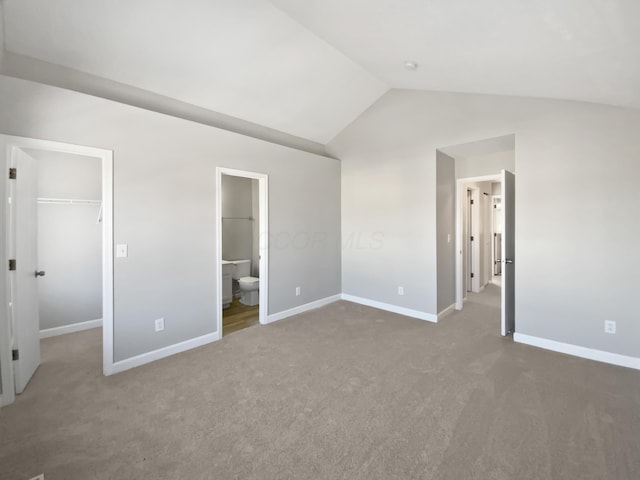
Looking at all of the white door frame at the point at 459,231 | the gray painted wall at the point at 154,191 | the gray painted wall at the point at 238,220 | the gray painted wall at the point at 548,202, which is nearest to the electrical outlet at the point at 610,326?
the gray painted wall at the point at 548,202

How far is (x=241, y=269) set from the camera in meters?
5.32

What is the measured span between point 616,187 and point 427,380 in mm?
2597

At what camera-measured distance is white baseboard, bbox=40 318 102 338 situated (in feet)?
11.1

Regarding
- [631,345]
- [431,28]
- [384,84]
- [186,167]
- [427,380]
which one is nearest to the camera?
[431,28]

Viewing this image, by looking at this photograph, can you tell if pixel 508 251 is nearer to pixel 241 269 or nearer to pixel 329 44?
pixel 329 44

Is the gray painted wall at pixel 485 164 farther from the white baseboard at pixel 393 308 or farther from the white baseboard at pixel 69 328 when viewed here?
the white baseboard at pixel 69 328

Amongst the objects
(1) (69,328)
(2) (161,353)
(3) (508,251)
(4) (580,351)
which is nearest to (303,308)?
(2) (161,353)

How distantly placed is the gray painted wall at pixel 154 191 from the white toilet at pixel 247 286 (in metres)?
0.95

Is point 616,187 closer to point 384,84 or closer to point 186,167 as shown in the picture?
point 384,84

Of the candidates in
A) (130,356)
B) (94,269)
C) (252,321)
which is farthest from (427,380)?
(94,269)

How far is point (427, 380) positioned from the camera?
8.14 feet

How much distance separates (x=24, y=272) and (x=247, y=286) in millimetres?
2738

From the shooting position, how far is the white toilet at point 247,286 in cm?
479

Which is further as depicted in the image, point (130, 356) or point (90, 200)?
point (90, 200)
